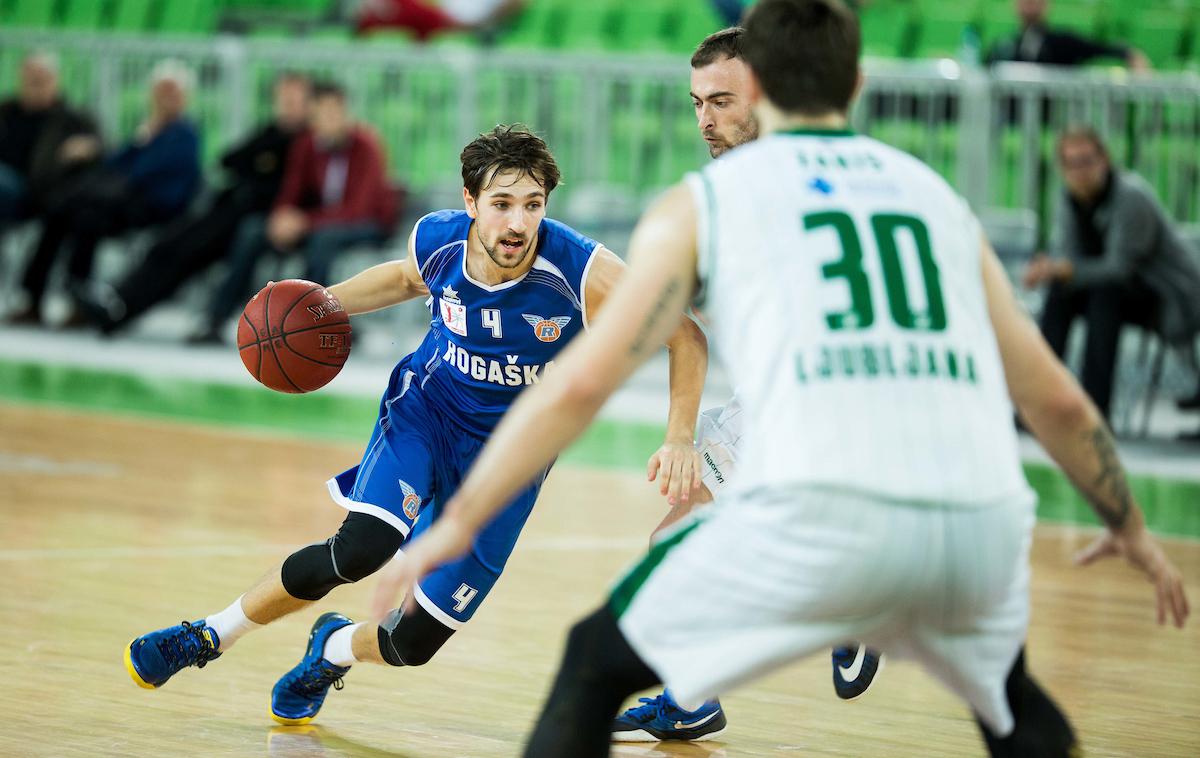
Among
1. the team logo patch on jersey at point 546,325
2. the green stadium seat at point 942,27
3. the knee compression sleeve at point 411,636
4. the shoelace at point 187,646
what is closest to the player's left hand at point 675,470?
the team logo patch on jersey at point 546,325

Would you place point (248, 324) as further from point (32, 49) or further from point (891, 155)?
point (32, 49)

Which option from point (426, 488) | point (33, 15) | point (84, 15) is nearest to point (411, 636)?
point (426, 488)

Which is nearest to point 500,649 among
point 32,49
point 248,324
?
point 248,324

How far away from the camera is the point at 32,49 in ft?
56.3

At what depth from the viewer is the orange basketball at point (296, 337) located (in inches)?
200

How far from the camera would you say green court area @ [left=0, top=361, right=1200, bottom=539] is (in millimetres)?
9500

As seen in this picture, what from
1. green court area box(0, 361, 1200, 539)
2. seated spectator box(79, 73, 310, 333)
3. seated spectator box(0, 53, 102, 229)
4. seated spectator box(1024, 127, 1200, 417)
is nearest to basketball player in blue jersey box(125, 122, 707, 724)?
green court area box(0, 361, 1200, 539)

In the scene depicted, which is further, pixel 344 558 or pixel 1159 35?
pixel 1159 35

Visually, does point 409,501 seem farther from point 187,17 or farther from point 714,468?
point 187,17

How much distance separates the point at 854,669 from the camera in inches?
205

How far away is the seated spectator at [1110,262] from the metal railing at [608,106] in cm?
167

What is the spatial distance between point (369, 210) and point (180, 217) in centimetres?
216

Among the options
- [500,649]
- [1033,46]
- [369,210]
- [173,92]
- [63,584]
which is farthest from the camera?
[173,92]

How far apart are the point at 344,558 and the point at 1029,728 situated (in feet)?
7.24
